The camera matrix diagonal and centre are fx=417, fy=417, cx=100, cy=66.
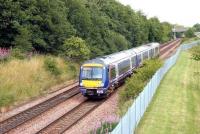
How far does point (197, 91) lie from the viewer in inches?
1257

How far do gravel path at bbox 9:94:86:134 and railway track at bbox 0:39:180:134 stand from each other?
0.29 meters

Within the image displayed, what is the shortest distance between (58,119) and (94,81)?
622 centimetres

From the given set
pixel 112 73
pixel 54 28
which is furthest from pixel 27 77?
pixel 54 28

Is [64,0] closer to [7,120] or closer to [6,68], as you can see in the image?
[6,68]

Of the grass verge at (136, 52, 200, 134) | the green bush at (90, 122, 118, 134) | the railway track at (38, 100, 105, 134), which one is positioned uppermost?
the green bush at (90, 122, 118, 134)

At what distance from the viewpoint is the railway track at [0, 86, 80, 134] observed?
21181 mm

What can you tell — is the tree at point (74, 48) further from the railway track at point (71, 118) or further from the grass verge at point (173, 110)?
the railway track at point (71, 118)

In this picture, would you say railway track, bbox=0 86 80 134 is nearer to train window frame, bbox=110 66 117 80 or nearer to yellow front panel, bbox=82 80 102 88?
yellow front panel, bbox=82 80 102 88

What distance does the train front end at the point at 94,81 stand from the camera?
2780 cm

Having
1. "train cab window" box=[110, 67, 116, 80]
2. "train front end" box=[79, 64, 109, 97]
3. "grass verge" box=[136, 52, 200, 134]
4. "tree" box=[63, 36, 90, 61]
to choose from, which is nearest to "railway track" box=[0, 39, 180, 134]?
"train front end" box=[79, 64, 109, 97]

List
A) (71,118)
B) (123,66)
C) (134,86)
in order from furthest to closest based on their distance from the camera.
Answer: (123,66)
(134,86)
(71,118)

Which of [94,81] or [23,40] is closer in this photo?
[94,81]

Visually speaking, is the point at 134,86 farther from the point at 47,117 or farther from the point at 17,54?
the point at 17,54

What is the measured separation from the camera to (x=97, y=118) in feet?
74.7
